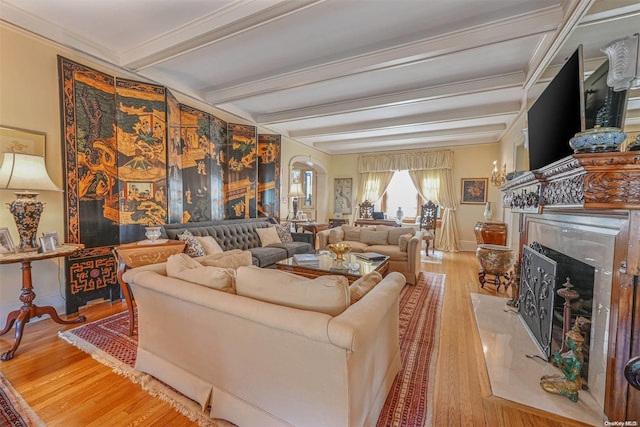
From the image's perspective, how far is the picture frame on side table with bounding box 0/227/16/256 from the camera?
2.20 meters

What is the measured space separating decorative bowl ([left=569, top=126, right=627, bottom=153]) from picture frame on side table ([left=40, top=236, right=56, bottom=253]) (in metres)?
4.06

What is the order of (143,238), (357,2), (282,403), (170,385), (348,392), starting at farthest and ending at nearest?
(143,238), (357,2), (170,385), (282,403), (348,392)

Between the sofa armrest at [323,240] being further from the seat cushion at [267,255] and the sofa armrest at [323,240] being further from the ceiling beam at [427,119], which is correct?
the ceiling beam at [427,119]

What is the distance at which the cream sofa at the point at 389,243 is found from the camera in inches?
154

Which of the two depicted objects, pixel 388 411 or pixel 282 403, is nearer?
pixel 282 403

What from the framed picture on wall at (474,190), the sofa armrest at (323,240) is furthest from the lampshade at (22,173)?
the framed picture on wall at (474,190)

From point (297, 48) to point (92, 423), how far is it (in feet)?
11.6

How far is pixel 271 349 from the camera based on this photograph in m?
1.25

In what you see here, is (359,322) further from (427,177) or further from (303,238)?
(427,177)

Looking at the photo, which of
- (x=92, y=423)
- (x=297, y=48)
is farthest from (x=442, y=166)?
(x=92, y=423)

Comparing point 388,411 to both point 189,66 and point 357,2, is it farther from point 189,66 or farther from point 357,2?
point 189,66

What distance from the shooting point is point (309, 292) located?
4.20ft

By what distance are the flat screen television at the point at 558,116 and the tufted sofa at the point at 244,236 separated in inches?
134

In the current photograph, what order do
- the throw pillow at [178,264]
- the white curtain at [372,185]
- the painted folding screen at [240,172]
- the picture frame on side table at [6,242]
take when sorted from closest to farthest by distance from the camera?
the throw pillow at [178,264] < the picture frame on side table at [6,242] < the painted folding screen at [240,172] < the white curtain at [372,185]
